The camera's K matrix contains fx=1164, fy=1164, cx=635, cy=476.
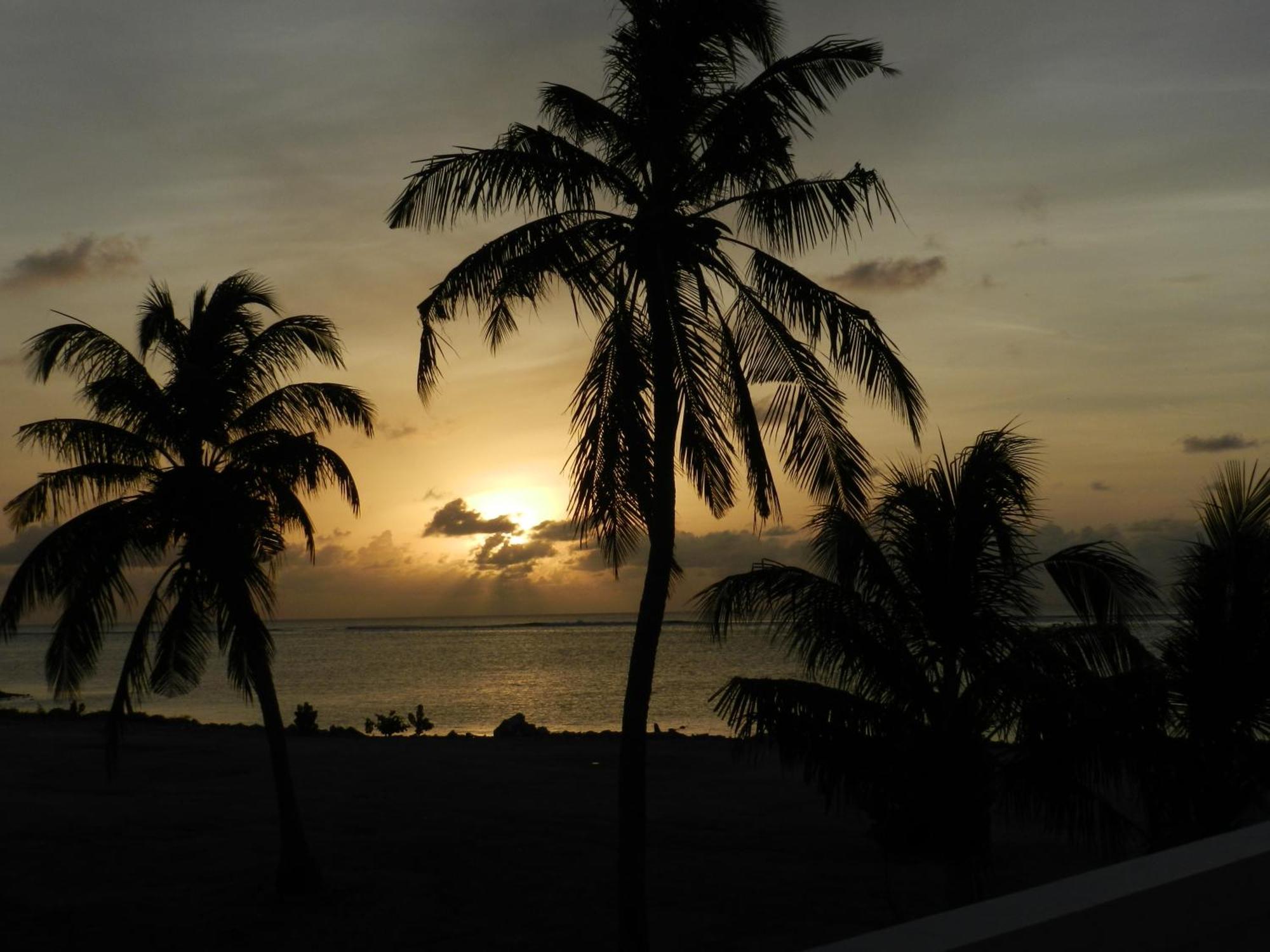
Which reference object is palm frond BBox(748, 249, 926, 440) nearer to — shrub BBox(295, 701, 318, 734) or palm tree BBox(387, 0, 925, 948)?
palm tree BBox(387, 0, 925, 948)

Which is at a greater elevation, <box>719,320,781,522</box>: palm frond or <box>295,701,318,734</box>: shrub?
<box>719,320,781,522</box>: palm frond

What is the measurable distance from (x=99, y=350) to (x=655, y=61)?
7.25m

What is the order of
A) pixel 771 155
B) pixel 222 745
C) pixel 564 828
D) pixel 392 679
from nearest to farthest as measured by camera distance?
pixel 771 155
pixel 564 828
pixel 222 745
pixel 392 679

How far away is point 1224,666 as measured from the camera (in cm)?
1114

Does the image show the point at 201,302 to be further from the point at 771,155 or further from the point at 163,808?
the point at 163,808

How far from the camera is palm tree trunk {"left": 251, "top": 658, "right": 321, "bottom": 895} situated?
1321 centimetres

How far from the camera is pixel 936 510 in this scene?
35.7 feet

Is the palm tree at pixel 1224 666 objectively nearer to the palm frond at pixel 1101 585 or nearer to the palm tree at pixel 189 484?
the palm frond at pixel 1101 585

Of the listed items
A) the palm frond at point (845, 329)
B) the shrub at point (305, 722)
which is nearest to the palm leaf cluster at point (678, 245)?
the palm frond at point (845, 329)

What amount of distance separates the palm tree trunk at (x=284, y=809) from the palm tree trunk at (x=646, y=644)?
4.73m

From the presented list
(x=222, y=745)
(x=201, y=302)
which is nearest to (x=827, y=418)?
(x=201, y=302)

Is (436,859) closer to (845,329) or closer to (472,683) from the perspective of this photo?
(845,329)

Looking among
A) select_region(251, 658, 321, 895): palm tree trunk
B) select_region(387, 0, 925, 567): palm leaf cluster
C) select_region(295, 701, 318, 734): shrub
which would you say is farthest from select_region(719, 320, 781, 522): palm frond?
select_region(295, 701, 318, 734): shrub

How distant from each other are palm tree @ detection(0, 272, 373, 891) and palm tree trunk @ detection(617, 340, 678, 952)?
465 centimetres
